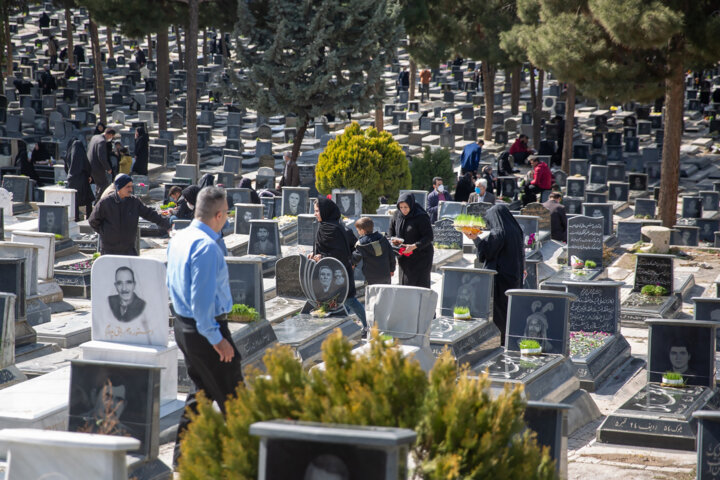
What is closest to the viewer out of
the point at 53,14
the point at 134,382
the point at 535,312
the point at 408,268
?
the point at 134,382

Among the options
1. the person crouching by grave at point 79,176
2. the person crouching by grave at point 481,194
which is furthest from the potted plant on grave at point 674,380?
the person crouching by grave at point 79,176

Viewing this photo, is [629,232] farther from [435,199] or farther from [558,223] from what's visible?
[435,199]

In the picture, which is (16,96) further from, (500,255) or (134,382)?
(134,382)

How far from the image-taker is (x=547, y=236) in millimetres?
17656

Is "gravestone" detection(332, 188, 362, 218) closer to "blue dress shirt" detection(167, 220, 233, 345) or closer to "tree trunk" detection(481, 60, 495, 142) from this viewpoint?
"blue dress shirt" detection(167, 220, 233, 345)

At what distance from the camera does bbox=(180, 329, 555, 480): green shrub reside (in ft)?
11.8

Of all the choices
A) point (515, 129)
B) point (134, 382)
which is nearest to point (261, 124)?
point (515, 129)

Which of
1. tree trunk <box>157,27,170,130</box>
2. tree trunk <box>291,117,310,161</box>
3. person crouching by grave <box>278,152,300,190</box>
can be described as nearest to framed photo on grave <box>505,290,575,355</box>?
person crouching by grave <box>278,152,300,190</box>

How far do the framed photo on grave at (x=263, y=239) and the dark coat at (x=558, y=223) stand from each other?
5404 millimetres

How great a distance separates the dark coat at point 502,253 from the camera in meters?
10.1

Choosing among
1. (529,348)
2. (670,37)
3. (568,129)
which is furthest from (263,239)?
(568,129)

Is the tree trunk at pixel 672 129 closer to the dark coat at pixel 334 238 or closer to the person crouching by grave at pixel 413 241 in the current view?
the person crouching by grave at pixel 413 241

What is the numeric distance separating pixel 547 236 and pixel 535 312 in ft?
28.8

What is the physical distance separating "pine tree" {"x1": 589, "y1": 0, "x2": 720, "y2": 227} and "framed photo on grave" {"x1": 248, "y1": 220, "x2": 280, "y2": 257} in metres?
7.44
